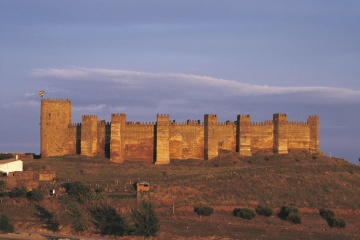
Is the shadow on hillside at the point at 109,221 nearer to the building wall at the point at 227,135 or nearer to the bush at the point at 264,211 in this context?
the bush at the point at 264,211

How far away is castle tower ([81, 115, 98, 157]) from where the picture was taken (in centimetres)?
5641

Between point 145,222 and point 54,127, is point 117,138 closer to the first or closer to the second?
point 54,127

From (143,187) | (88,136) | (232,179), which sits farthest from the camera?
(88,136)

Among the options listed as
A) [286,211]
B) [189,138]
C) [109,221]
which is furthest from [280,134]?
[109,221]

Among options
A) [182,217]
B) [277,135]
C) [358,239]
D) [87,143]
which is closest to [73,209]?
[182,217]

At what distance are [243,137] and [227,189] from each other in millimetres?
14588

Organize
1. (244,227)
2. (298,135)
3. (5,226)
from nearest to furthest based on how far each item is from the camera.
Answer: (5,226)
(244,227)
(298,135)

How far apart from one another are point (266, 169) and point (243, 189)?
6070 mm

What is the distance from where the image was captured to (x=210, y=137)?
57344 mm

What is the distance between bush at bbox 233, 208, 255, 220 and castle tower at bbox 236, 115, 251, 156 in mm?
17648

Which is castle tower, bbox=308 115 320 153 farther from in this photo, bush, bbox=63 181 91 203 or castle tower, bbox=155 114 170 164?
bush, bbox=63 181 91 203

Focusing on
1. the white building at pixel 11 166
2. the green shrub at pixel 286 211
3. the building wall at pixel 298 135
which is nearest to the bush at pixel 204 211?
the green shrub at pixel 286 211

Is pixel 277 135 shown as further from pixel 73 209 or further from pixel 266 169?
pixel 73 209

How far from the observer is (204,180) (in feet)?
152
